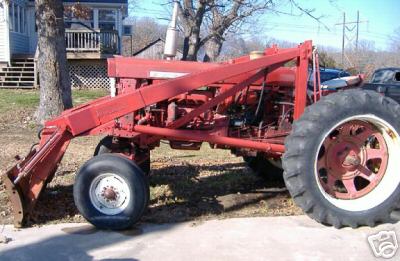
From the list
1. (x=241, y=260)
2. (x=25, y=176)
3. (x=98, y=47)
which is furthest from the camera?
(x=98, y=47)

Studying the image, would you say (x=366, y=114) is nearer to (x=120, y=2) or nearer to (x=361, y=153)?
(x=361, y=153)

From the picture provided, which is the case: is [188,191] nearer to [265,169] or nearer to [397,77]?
[265,169]

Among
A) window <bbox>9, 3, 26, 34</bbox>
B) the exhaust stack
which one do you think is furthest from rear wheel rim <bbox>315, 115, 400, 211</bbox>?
window <bbox>9, 3, 26, 34</bbox>

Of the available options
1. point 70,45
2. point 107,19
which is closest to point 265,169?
point 70,45

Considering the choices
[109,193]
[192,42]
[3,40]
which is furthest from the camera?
[3,40]

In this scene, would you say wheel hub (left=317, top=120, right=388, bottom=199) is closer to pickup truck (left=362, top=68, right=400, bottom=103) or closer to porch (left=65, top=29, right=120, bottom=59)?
pickup truck (left=362, top=68, right=400, bottom=103)

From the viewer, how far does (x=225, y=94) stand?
17.4 feet

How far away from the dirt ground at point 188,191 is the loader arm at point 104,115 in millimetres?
347

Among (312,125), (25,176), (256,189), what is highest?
(312,125)

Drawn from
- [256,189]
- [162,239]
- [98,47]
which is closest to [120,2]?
[98,47]

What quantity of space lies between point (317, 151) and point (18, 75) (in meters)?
20.0

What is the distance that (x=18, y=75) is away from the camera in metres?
22.7

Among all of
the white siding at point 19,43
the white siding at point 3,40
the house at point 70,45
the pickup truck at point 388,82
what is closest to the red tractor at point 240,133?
the pickup truck at point 388,82

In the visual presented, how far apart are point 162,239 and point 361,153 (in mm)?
2148
